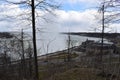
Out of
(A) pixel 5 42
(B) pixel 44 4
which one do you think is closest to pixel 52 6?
(B) pixel 44 4

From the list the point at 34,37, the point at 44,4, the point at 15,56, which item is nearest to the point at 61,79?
the point at 34,37

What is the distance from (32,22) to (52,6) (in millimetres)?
1497

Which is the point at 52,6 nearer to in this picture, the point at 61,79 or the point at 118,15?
the point at 61,79

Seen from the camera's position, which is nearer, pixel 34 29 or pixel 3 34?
pixel 34 29

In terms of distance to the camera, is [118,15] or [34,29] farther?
[34,29]

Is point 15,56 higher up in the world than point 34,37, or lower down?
lower down

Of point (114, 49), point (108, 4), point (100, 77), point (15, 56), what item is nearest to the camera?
point (108, 4)

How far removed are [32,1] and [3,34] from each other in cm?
1484

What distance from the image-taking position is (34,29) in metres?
14.9

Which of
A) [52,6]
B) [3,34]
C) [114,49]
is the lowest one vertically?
[114,49]

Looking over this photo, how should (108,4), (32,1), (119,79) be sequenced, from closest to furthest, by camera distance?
(108,4)
(119,79)
(32,1)

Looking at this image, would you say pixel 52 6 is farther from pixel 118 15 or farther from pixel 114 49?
pixel 114 49

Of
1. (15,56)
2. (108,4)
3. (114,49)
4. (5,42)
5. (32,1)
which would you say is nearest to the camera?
(108,4)

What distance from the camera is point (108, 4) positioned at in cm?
878
